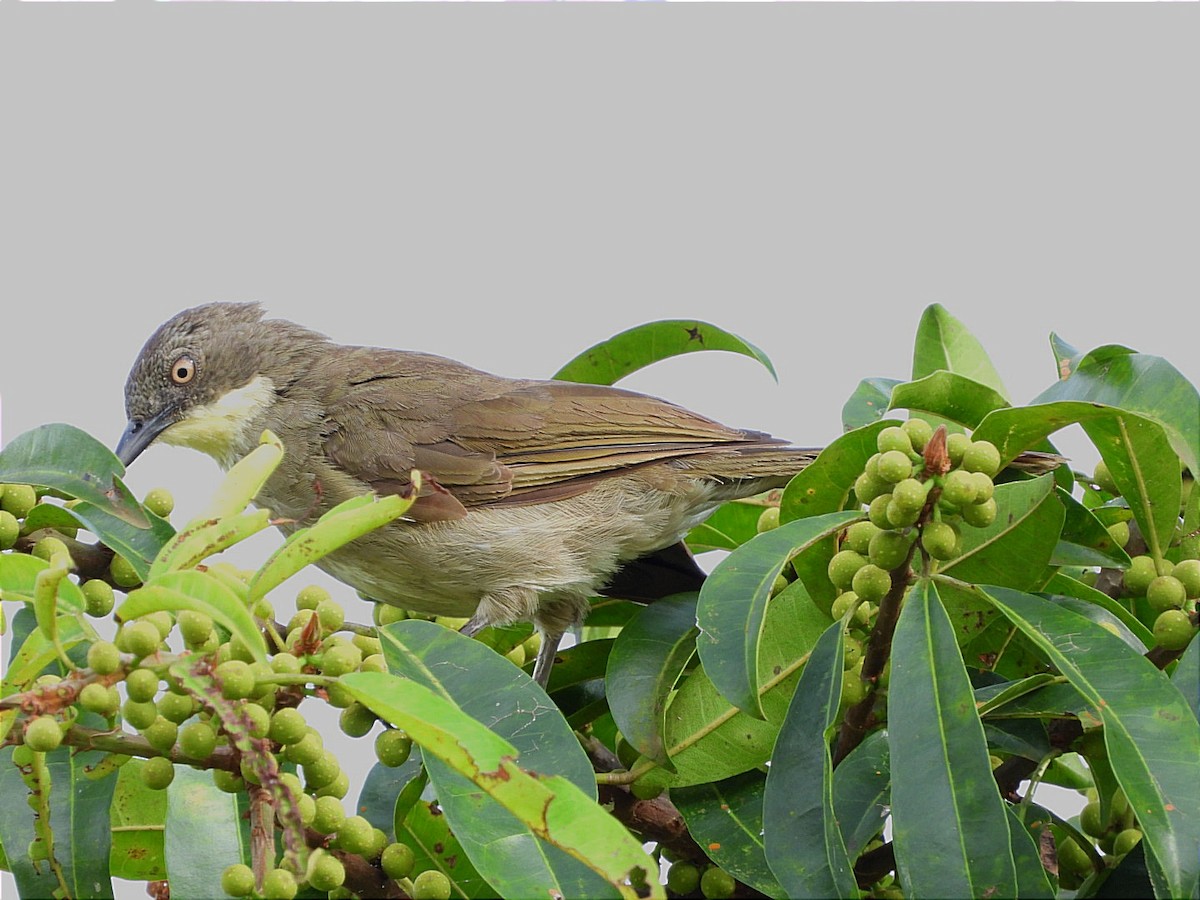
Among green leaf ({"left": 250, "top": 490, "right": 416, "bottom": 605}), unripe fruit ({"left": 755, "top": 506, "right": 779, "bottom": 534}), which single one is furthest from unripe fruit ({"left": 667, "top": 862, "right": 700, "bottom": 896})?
green leaf ({"left": 250, "top": 490, "right": 416, "bottom": 605})

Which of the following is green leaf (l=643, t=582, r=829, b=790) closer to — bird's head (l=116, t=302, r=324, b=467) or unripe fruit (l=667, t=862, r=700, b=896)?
unripe fruit (l=667, t=862, r=700, b=896)

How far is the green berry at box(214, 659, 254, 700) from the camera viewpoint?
6.02ft

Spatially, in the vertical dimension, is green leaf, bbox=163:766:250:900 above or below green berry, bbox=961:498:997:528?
below

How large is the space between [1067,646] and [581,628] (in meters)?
1.94

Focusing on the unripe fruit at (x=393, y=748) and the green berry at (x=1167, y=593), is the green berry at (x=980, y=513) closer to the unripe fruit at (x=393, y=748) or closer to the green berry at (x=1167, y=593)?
the green berry at (x=1167, y=593)

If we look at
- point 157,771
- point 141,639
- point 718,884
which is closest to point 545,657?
point 718,884

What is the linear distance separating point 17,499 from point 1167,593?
2254mm

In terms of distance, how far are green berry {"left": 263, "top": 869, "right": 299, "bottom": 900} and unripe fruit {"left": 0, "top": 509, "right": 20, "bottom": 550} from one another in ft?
3.75

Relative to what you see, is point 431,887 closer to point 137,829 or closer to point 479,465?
point 137,829

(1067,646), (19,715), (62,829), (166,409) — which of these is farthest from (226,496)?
(166,409)

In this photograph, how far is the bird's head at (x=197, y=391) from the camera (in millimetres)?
4574

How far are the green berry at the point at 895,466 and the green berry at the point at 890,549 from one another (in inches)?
4.3

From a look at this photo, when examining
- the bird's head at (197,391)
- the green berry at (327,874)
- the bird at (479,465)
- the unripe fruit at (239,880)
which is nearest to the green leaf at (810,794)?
the green berry at (327,874)

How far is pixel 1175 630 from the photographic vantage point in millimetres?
2258
